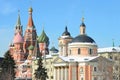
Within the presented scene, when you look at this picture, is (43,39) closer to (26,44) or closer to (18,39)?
(26,44)

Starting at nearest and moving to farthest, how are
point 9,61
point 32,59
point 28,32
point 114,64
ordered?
point 9,61 → point 114,64 → point 32,59 → point 28,32

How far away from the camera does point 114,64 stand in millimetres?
87500

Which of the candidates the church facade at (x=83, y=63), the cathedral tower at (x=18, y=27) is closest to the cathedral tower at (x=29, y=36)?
the cathedral tower at (x=18, y=27)

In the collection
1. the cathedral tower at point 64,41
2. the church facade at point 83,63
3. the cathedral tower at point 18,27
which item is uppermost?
the cathedral tower at point 18,27

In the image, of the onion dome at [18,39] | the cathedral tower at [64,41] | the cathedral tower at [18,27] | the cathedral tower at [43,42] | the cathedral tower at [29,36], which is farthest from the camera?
the cathedral tower at [18,27]

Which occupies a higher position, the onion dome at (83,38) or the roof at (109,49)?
the onion dome at (83,38)

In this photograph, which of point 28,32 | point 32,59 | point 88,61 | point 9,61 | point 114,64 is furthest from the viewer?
point 28,32

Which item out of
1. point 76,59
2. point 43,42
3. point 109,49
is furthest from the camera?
point 43,42

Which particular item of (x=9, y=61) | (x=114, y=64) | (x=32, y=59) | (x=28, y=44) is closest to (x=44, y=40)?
(x=28, y=44)

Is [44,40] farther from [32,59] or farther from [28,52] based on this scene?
[32,59]

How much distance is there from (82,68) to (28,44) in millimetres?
46226

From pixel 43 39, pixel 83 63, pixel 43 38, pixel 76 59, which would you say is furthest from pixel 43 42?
pixel 83 63

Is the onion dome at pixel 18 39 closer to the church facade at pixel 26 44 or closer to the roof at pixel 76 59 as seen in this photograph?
the church facade at pixel 26 44

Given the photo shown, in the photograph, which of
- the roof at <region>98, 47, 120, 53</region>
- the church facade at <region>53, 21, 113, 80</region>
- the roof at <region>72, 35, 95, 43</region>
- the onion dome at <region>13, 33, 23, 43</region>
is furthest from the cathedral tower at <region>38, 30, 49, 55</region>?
the roof at <region>72, 35, 95, 43</region>
